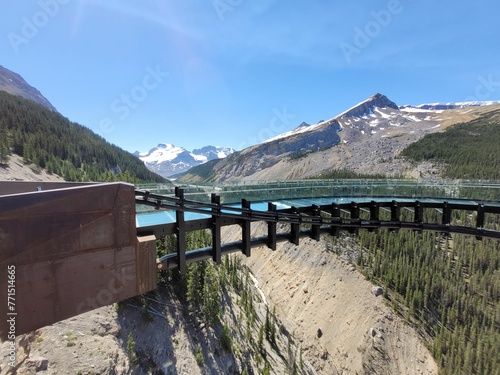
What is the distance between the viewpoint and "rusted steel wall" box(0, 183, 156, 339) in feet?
15.4

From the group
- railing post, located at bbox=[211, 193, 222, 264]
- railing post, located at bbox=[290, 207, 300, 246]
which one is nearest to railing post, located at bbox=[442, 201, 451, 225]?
railing post, located at bbox=[290, 207, 300, 246]

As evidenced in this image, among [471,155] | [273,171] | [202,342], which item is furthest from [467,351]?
[273,171]

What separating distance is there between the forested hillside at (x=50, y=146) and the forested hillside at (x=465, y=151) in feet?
429

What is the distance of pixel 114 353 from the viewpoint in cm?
2698

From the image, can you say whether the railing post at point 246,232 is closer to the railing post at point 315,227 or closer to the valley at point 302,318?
the railing post at point 315,227

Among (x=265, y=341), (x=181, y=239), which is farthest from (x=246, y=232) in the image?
(x=265, y=341)

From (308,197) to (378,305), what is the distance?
40.6 metres

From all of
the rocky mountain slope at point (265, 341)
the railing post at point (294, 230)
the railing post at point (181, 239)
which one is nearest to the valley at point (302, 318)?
the rocky mountain slope at point (265, 341)

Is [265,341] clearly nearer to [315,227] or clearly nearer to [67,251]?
[315,227]

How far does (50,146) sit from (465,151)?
640 ft

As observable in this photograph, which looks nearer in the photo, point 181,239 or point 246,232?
point 181,239

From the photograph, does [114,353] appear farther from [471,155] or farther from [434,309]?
[471,155]

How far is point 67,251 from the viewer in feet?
16.8

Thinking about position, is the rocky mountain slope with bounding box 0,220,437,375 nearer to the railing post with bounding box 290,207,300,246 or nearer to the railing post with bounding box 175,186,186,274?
the railing post with bounding box 175,186,186,274
